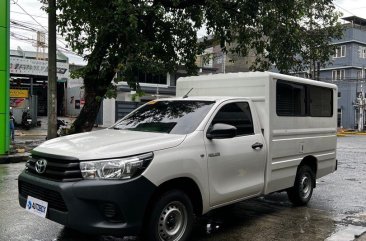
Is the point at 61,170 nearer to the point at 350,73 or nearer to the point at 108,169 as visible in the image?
the point at 108,169

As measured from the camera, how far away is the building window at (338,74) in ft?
154

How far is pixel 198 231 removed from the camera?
5.79 m

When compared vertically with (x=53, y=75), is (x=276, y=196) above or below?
below

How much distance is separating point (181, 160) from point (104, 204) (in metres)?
1.01

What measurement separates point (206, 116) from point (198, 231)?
1.63m

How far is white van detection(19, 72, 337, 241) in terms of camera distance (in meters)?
4.28

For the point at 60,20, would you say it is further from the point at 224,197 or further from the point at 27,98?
the point at 27,98

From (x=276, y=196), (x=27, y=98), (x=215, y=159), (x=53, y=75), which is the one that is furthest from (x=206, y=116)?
(x=27, y=98)

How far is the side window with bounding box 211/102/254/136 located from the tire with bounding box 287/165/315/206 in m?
1.82

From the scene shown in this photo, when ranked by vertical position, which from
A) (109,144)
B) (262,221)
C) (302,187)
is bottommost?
(262,221)

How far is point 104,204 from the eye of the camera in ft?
13.9

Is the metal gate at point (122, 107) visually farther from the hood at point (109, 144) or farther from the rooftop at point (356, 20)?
the rooftop at point (356, 20)

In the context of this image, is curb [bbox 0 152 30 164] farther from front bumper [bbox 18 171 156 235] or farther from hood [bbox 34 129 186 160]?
front bumper [bbox 18 171 156 235]

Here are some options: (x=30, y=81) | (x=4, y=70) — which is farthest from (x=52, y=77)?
(x=30, y=81)
